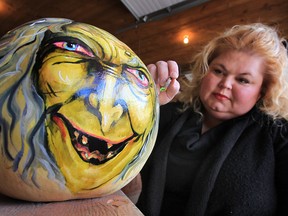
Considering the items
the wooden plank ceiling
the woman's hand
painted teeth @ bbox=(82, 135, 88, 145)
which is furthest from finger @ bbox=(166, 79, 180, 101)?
the wooden plank ceiling

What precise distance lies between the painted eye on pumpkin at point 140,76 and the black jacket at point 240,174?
52cm

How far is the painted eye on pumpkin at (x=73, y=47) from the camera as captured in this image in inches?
14.9

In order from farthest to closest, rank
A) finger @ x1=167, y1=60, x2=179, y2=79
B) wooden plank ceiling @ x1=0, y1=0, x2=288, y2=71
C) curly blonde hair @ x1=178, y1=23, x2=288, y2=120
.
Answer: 1. wooden plank ceiling @ x1=0, y1=0, x2=288, y2=71
2. curly blonde hair @ x1=178, y1=23, x2=288, y2=120
3. finger @ x1=167, y1=60, x2=179, y2=79

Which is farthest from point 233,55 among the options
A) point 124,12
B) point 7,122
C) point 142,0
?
point 124,12

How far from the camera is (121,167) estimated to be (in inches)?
16.2

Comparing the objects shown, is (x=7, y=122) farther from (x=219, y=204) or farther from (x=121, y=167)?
(x=219, y=204)

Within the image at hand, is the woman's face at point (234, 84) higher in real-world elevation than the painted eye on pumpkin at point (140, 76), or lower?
lower

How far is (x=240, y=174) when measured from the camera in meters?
0.83

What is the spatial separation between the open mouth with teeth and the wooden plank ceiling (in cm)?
178

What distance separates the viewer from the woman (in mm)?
820

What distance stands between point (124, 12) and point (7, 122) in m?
1.99

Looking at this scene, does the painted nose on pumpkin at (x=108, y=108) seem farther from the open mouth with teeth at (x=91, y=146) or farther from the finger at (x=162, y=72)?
the finger at (x=162, y=72)

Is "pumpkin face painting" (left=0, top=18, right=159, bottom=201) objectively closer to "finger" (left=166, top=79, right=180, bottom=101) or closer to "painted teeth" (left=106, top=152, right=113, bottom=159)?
"painted teeth" (left=106, top=152, right=113, bottom=159)

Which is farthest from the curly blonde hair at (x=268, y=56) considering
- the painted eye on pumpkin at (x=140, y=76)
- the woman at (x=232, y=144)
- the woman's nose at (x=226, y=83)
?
the painted eye on pumpkin at (x=140, y=76)
